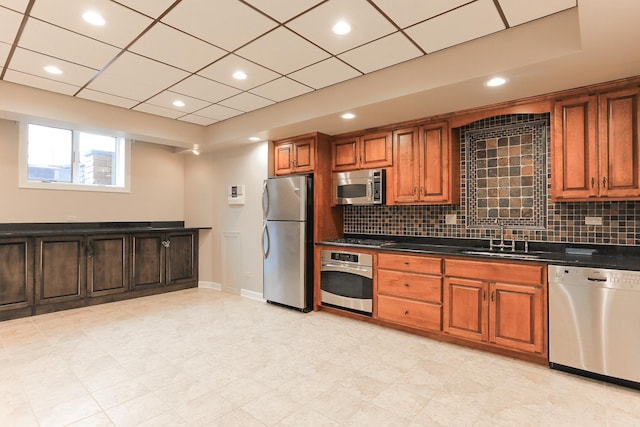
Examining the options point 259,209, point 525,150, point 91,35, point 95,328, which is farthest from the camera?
point 259,209

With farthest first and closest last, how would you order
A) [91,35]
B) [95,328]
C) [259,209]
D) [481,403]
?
[259,209]
[95,328]
[91,35]
[481,403]

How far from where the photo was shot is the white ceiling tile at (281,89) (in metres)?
3.53

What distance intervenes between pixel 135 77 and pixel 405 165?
305 centimetres

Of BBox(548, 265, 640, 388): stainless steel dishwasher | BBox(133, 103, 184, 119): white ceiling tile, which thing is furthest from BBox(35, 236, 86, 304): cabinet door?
BBox(548, 265, 640, 388): stainless steel dishwasher

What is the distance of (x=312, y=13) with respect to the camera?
91.3 inches

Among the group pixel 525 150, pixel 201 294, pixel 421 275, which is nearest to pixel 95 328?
pixel 201 294

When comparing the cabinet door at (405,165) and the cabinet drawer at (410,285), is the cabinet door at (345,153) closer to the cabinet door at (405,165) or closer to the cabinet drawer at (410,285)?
the cabinet door at (405,165)

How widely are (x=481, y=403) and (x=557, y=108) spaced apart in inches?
100

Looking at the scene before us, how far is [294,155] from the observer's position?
15.5ft

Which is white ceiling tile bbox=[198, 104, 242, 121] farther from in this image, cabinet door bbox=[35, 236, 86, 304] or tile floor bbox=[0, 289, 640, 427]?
tile floor bbox=[0, 289, 640, 427]

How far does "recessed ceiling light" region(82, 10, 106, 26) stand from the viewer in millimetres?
2346

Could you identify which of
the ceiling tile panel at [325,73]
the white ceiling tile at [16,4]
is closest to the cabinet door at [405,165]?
the ceiling tile panel at [325,73]

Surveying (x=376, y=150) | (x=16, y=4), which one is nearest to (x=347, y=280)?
(x=376, y=150)

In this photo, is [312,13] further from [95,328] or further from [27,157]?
[27,157]
